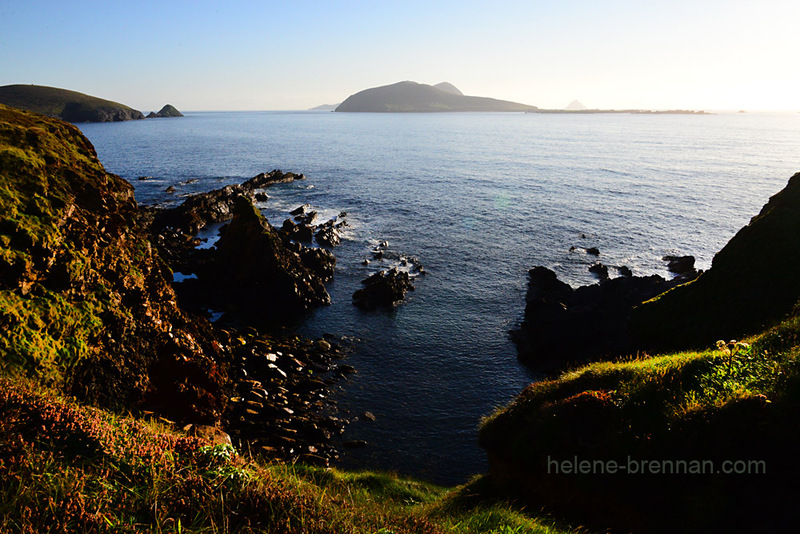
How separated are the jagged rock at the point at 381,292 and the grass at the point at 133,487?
38.9 m

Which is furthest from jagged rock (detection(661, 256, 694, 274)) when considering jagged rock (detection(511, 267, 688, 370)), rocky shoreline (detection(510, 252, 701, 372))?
jagged rock (detection(511, 267, 688, 370))

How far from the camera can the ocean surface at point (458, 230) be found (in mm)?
33594

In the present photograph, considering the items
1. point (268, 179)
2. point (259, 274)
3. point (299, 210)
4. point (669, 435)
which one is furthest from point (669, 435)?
point (268, 179)

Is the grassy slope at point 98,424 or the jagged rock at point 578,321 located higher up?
the grassy slope at point 98,424

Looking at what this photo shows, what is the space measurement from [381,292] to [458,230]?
3104cm

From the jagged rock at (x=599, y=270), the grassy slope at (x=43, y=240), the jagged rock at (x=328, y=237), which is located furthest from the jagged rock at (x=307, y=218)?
the grassy slope at (x=43, y=240)

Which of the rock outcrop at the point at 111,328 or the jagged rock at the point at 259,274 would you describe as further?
the jagged rock at the point at 259,274

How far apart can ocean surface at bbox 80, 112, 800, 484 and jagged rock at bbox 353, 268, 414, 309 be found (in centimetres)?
131

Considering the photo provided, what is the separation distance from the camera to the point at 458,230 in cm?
7650

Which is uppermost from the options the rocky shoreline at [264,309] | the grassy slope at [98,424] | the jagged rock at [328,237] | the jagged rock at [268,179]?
the jagged rock at [268,179]

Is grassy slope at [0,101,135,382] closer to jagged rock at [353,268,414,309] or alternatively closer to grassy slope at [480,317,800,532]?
grassy slope at [480,317,800,532]

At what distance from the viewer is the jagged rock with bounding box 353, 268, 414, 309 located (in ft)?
160

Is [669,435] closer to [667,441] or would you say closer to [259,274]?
[667,441]

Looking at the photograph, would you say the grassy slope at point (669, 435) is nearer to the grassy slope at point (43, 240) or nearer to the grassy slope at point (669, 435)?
the grassy slope at point (669, 435)
